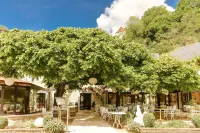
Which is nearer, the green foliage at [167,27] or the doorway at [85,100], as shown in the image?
the doorway at [85,100]

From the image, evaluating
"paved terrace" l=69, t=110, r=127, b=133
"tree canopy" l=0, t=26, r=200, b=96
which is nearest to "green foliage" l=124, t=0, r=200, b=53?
"tree canopy" l=0, t=26, r=200, b=96

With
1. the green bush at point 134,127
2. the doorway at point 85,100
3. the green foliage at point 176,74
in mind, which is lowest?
the doorway at point 85,100

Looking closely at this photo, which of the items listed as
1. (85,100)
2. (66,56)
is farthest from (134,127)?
(85,100)

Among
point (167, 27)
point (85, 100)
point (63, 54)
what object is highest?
point (167, 27)

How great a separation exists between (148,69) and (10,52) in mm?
9071

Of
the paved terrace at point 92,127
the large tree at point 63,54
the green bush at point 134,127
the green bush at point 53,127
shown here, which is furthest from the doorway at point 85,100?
the green bush at point 134,127

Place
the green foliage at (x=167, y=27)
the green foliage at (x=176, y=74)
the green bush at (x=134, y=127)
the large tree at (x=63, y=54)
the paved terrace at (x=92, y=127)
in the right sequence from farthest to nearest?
the green foliage at (x=167, y=27)
the green foliage at (x=176, y=74)
the large tree at (x=63, y=54)
the paved terrace at (x=92, y=127)
the green bush at (x=134, y=127)

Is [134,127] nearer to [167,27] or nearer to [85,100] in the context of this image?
[85,100]

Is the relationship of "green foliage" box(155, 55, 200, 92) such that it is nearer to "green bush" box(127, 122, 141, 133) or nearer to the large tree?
the large tree

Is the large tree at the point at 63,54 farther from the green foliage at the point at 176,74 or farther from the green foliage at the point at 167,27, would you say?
the green foliage at the point at 167,27

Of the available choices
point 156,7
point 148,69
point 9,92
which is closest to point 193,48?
point 148,69

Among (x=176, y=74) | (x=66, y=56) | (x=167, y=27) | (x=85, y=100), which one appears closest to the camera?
(x=66, y=56)

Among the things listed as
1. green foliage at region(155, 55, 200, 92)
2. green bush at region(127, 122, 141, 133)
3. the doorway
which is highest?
green foliage at region(155, 55, 200, 92)

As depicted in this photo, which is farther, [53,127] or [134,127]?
[134,127]
